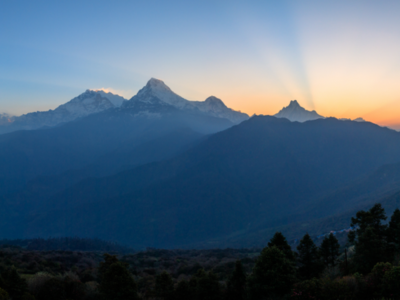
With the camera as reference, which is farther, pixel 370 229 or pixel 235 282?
pixel 235 282

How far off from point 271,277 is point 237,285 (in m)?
7.95

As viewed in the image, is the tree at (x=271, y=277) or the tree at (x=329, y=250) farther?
the tree at (x=329, y=250)

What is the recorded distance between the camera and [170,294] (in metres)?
33.0

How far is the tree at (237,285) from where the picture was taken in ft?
110

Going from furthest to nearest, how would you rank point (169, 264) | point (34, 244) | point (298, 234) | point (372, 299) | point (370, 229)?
1. point (298, 234)
2. point (34, 244)
3. point (169, 264)
4. point (370, 229)
5. point (372, 299)

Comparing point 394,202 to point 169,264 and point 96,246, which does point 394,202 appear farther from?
point 96,246

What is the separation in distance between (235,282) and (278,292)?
7.90 meters

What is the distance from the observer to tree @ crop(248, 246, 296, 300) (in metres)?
27.1

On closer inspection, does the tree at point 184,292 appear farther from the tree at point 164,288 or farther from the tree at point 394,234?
the tree at point 394,234

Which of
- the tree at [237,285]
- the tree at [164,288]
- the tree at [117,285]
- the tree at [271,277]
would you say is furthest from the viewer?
the tree at [237,285]

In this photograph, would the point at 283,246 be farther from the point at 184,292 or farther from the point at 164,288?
the point at 164,288

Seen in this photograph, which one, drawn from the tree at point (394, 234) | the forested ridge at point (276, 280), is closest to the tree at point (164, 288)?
the forested ridge at point (276, 280)

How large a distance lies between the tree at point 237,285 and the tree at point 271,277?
4.54 m

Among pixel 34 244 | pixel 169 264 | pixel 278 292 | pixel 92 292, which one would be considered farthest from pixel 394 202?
pixel 34 244
